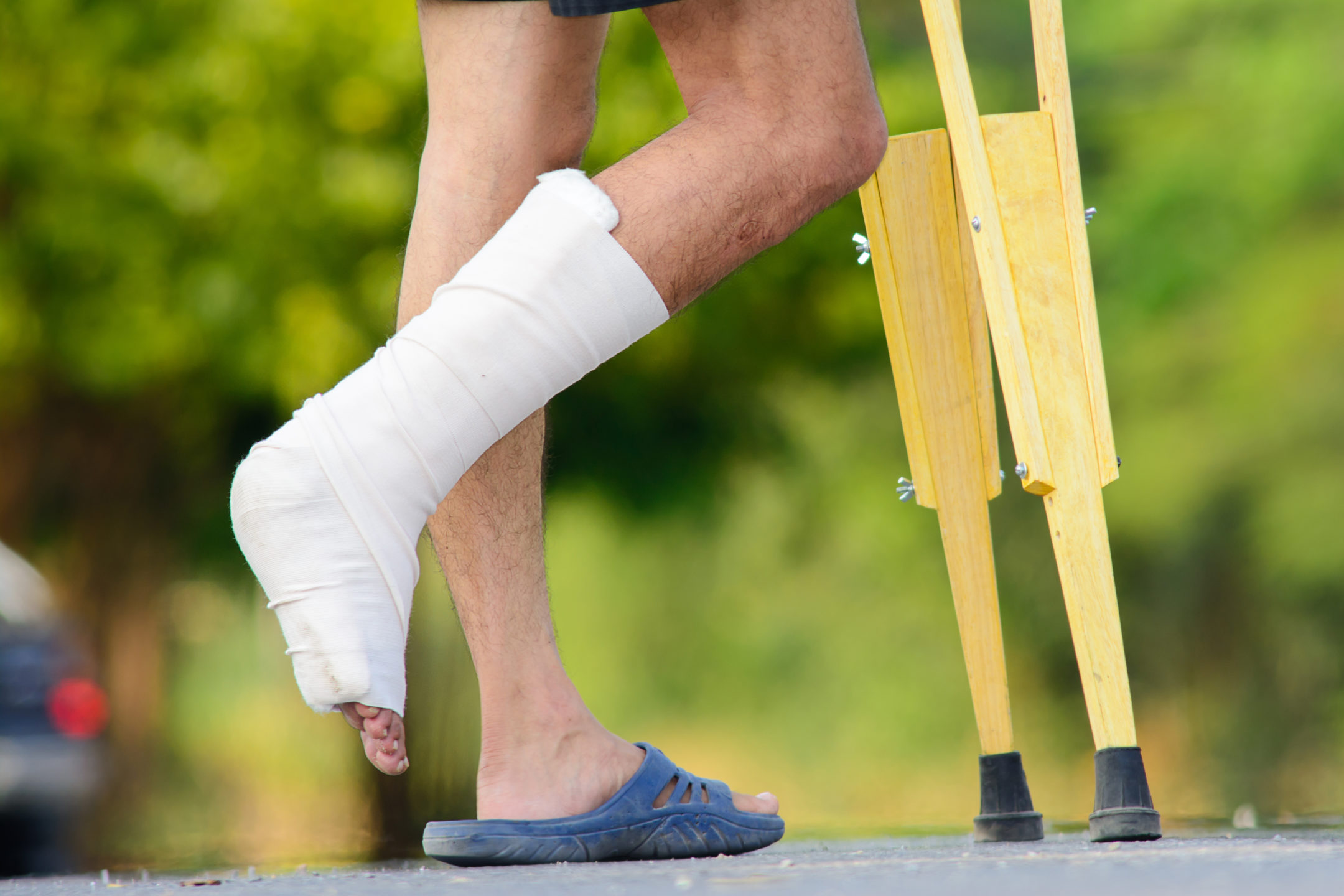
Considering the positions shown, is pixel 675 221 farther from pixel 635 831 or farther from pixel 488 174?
pixel 635 831

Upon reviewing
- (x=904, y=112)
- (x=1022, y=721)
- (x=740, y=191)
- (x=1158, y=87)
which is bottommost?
(x=740, y=191)

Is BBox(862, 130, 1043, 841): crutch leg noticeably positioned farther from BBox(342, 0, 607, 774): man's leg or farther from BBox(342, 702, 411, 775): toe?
BBox(342, 702, 411, 775): toe

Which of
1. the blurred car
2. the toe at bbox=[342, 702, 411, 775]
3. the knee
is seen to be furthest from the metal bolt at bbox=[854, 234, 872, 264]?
the blurred car

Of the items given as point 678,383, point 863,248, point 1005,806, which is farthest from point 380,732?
point 678,383

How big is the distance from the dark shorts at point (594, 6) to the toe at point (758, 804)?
831 millimetres

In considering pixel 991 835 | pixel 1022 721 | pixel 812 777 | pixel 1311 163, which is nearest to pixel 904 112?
pixel 1311 163

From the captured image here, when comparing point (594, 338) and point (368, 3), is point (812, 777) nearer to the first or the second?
point (368, 3)

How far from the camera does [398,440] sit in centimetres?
136

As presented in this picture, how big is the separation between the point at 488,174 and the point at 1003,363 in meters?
0.57

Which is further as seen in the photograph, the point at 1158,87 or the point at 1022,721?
the point at 1022,721

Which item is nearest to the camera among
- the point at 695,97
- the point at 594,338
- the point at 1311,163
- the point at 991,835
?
the point at 594,338

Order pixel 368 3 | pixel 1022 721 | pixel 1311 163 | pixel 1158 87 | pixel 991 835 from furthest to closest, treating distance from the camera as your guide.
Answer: pixel 1022 721 → pixel 1158 87 → pixel 1311 163 → pixel 368 3 → pixel 991 835

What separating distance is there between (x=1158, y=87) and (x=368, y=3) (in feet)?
16.2

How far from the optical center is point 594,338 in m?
1.41
